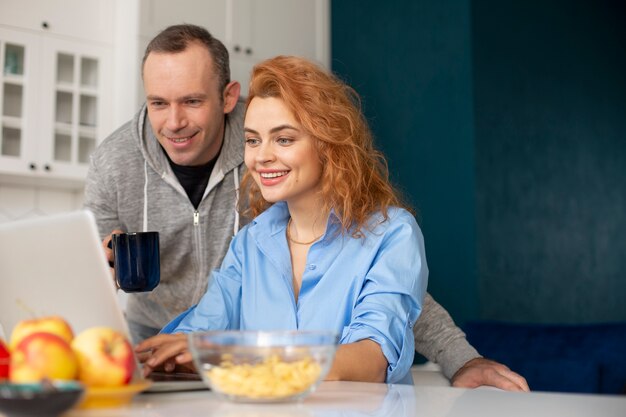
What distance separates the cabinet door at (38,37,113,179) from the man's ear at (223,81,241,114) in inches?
55.5

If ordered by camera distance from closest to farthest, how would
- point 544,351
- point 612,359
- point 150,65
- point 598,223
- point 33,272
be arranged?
point 33,272, point 150,65, point 612,359, point 544,351, point 598,223

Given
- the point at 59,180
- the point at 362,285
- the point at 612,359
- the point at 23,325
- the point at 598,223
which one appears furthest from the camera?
the point at 598,223

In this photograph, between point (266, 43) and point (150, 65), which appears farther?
point (266, 43)

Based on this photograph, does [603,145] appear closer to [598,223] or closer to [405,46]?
[598,223]

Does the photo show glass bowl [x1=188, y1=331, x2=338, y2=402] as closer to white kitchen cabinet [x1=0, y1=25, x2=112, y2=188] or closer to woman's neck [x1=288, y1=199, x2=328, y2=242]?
woman's neck [x1=288, y1=199, x2=328, y2=242]

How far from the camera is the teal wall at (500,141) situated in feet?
12.7

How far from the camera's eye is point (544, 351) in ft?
10.3

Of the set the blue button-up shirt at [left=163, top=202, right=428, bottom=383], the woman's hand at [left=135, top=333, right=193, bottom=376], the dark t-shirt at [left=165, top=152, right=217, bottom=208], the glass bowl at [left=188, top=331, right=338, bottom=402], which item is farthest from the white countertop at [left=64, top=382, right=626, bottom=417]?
the dark t-shirt at [left=165, top=152, right=217, bottom=208]

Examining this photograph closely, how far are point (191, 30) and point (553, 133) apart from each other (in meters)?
2.48

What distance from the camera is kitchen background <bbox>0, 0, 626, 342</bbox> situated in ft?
12.3

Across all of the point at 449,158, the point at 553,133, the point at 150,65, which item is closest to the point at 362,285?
the point at 150,65

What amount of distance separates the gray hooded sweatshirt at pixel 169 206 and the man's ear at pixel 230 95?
0.06 meters

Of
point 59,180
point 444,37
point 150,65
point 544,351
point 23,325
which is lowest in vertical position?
point 544,351

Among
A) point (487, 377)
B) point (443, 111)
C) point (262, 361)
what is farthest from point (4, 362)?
point (443, 111)
